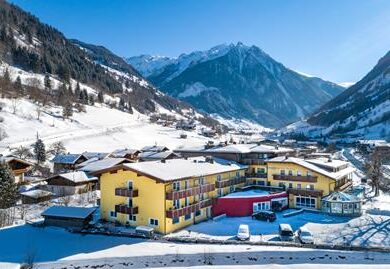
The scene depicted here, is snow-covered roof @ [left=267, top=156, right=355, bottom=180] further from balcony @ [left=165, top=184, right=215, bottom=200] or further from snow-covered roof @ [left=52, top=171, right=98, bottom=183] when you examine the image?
snow-covered roof @ [left=52, top=171, right=98, bottom=183]

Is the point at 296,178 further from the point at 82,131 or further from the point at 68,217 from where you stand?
the point at 82,131

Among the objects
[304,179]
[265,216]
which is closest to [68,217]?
[265,216]

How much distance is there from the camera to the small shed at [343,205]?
182ft

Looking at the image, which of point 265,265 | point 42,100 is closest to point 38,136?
point 42,100

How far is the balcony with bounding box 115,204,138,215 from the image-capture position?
48.3 m

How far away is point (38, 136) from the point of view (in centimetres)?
12431

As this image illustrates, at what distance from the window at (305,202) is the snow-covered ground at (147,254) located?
20392 mm

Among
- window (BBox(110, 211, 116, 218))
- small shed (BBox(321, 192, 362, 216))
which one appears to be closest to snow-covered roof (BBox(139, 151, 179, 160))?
window (BBox(110, 211, 116, 218))

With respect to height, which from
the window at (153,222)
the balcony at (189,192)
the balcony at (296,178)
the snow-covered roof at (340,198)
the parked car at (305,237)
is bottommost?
the parked car at (305,237)

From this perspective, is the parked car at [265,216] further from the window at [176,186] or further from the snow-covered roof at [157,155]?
the snow-covered roof at [157,155]

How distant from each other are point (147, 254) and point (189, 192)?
13.1 m

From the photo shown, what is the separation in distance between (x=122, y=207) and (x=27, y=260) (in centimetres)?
1442

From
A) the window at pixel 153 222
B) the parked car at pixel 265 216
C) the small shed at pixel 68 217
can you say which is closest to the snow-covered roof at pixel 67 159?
the small shed at pixel 68 217

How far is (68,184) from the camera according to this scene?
73375 millimetres
